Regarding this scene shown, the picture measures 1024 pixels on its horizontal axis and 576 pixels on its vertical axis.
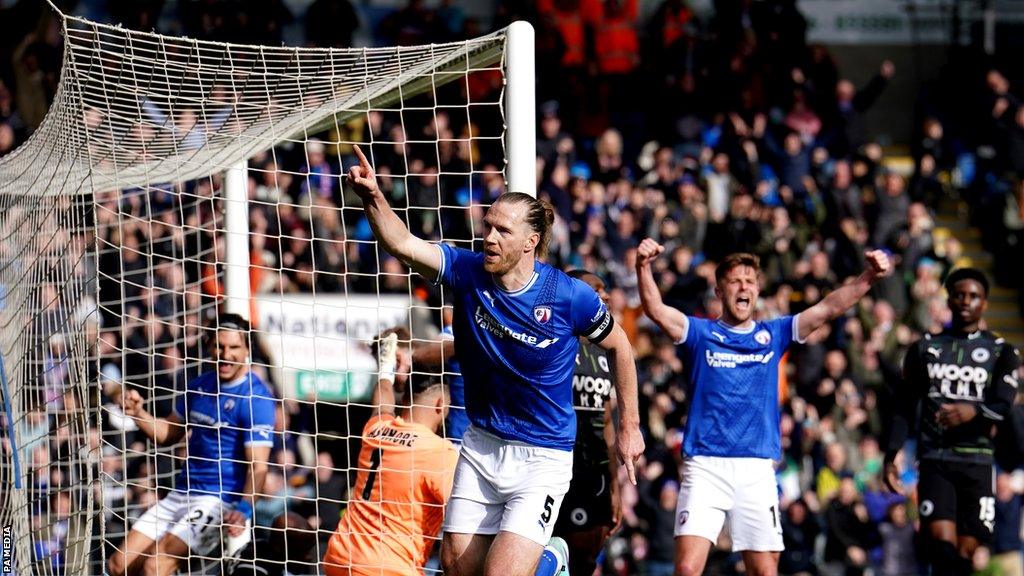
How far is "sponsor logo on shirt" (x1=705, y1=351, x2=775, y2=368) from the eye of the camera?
815 cm

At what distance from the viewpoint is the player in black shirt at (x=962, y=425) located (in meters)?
8.81

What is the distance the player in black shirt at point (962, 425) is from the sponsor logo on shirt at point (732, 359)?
4.52 feet

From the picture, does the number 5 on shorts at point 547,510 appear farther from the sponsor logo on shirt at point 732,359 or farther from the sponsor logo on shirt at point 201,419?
the sponsor logo on shirt at point 201,419

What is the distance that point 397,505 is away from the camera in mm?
7215

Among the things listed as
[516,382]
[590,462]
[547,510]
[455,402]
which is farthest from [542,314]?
[455,402]

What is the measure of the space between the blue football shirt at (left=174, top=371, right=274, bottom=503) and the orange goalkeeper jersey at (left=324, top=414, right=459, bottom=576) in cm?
136

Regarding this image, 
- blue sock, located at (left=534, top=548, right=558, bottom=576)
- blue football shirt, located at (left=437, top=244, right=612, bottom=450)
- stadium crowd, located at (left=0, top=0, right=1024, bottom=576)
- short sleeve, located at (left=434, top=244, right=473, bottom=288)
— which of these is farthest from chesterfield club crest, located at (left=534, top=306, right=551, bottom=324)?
stadium crowd, located at (left=0, top=0, right=1024, bottom=576)

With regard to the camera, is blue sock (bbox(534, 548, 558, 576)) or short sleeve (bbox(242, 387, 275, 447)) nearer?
blue sock (bbox(534, 548, 558, 576))

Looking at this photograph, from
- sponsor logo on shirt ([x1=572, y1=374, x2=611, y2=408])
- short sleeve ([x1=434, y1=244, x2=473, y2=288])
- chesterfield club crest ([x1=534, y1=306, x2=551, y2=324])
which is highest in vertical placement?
short sleeve ([x1=434, y1=244, x2=473, y2=288])

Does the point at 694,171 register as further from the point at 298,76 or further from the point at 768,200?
the point at 298,76

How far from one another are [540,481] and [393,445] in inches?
39.6

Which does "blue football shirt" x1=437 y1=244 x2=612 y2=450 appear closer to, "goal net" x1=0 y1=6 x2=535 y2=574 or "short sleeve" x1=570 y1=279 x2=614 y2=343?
"short sleeve" x1=570 y1=279 x2=614 y2=343

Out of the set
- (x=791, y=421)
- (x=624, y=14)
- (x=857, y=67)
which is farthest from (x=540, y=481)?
(x=857, y=67)

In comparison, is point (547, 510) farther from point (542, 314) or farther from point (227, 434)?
point (227, 434)
